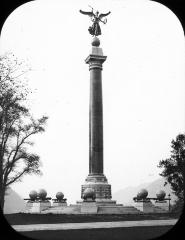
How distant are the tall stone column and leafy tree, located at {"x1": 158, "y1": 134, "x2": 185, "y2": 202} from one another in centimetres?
1208

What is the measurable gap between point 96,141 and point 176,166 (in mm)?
13334

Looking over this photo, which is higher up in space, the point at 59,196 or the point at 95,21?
the point at 95,21

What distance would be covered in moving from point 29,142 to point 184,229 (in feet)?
61.3

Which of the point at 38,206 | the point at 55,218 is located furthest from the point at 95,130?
the point at 55,218

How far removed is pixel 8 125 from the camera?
23688 millimetres

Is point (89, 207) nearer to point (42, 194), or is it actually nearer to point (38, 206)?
point (38, 206)

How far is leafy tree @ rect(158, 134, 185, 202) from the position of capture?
39375mm

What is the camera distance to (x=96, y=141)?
97.2 ft

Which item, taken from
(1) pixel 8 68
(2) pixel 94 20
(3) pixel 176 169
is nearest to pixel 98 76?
(2) pixel 94 20

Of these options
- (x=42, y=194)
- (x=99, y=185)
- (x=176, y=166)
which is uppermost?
(x=176, y=166)

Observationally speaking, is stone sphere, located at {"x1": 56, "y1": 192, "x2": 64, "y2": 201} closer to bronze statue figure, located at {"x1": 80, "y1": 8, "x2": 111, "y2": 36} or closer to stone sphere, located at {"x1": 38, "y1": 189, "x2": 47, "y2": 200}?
stone sphere, located at {"x1": 38, "y1": 189, "x2": 47, "y2": 200}

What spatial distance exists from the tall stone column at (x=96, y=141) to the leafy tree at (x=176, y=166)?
12.1m

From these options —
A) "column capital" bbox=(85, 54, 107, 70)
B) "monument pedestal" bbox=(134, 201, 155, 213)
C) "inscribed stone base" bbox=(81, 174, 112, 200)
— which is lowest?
"monument pedestal" bbox=(134, 201, 155, 213)

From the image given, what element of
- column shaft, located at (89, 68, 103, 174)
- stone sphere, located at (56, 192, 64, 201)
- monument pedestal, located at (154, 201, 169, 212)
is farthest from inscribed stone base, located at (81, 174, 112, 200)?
monument pedestal, located at (154, 201, 169, 212)
